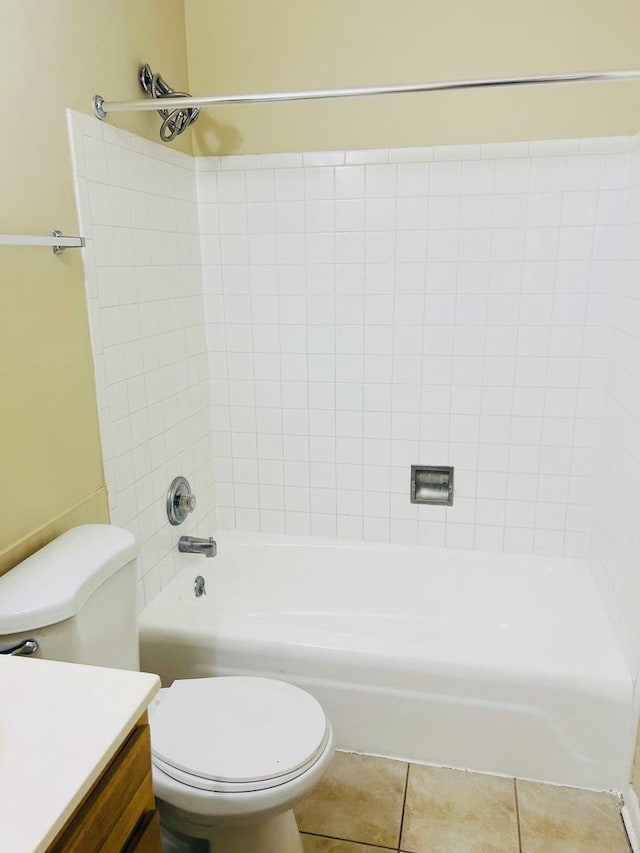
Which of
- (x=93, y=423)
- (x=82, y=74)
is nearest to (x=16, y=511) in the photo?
(x=93, y=423)

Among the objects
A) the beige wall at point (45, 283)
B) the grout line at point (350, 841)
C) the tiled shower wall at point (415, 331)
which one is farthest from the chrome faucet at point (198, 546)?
the grout line at point (350, 841)

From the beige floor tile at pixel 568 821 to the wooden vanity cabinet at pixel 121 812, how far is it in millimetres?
1132

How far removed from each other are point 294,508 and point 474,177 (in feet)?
4.65

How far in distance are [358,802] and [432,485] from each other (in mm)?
1124

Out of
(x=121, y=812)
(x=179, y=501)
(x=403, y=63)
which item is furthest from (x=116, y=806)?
(x=403, y=63)

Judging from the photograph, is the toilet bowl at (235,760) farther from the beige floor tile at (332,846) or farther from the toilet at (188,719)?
the beige floor tile at (332,846)

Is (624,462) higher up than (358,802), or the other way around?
(624,462)

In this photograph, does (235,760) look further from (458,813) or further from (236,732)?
(458,813)

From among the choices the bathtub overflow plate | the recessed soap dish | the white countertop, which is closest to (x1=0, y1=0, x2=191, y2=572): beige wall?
the bathtub overflow plate

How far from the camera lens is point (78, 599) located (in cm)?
130

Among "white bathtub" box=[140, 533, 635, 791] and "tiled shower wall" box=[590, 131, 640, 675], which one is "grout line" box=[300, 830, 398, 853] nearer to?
"white bathtub" box=[140, 533, 635, 791]

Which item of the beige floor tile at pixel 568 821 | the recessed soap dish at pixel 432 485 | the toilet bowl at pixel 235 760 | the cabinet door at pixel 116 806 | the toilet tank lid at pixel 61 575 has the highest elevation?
the toilet tank lid at pixel 61 575

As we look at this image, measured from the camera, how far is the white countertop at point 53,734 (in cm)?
76

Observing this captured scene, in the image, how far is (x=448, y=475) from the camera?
2.47 metres
